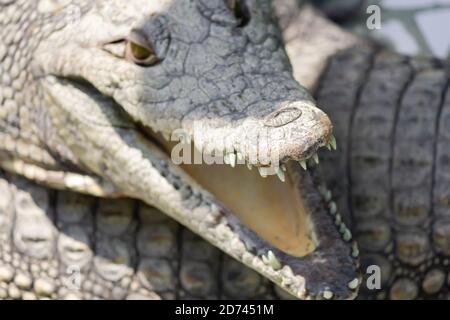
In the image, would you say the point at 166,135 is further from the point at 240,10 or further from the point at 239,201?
the point at 240,10

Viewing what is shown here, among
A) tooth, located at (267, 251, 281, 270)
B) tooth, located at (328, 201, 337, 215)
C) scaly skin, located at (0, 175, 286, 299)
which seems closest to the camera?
tooth, located at (267, 251, 281, 270)

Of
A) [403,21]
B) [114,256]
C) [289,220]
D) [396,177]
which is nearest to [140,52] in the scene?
[289,220]

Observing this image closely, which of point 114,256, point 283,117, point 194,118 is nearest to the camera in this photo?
point 283,117

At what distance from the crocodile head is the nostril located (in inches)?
0.5

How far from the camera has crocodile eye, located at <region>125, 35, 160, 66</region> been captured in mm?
3375

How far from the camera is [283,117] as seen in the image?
3133mm

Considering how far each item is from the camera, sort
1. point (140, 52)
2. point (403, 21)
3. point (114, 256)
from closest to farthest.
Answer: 1. point (140, 52)
2. point (114, 256)
3. point (403, 21)

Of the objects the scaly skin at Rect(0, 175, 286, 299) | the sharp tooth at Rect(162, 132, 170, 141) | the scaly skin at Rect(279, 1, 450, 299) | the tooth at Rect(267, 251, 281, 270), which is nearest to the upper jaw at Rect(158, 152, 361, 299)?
the tooth at Rect(267, 251, 281, 270)

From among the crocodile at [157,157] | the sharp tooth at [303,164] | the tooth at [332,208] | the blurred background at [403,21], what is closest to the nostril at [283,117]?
the crocodile at [157,157]

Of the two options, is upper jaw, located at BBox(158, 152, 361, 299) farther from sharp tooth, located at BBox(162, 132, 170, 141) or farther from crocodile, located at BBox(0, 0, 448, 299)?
sharp tooth, located at BBox(162, 132, 170, 141)

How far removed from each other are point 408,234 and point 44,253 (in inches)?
47.0

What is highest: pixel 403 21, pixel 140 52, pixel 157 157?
pixel 140 52

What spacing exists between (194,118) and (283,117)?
276 millimetres

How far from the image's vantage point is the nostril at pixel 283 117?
3.11 meters
